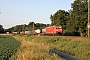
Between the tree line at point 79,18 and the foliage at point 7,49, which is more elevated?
the tree line at point 79,18

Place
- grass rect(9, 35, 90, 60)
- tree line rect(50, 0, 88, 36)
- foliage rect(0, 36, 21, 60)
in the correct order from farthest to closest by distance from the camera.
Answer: tree line rect(50, 0, 88, 36)
foliage rect(0, 36, 21, 60)
grass rect(9, 35, 90, 60)

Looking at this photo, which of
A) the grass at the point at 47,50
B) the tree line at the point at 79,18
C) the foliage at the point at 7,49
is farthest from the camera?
the tree line at the point at 79,18

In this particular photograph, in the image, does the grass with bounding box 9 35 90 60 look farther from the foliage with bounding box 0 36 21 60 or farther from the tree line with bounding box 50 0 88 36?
the tree line with bounding box 50 0 88 36

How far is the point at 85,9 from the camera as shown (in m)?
62.6

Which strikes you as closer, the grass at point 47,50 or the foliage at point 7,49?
the grass at point 47,50

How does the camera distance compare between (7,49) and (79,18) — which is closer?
(7,49)

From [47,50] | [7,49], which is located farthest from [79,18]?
[7,49]

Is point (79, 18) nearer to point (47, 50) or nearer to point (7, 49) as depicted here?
point (47, 50)

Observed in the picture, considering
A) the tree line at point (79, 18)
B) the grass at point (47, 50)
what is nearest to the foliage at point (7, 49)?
A: the grass at point (47, 50)

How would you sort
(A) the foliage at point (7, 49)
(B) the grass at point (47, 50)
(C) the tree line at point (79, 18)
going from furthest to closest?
1. (C) the tree line at point (79, 18)
2. (A) the foliage at point (7, 49)
3. (B) the grass at point (47, 50)

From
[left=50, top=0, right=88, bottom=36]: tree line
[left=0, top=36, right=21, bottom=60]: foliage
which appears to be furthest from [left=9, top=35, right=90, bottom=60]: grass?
[left=50, top=0, right=88, bottom=36]: tree line

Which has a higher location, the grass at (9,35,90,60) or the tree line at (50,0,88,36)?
the tree line at (50,0,88,36)

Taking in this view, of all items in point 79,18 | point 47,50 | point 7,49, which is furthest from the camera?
point 79,18

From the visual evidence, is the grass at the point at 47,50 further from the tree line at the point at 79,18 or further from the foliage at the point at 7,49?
the tree line at the point at 79,18
